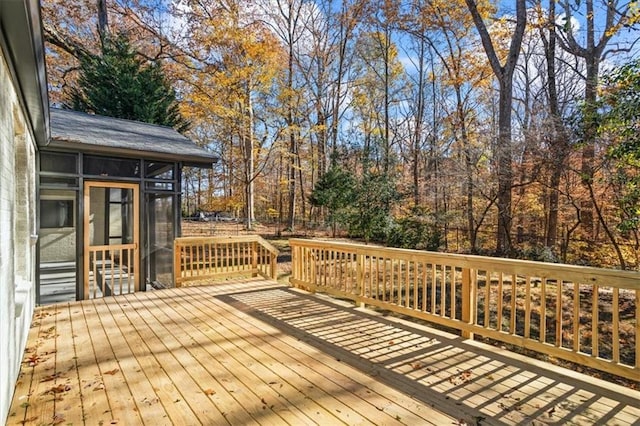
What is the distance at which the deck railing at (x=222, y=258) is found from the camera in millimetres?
6234

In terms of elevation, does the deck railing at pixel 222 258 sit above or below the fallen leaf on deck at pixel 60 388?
above

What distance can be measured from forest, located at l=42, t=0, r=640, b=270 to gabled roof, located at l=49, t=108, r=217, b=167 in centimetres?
468

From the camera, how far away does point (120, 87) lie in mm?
10789

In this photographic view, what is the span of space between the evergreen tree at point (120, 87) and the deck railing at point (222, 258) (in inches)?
254

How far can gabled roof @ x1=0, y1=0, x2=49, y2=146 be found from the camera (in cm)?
171

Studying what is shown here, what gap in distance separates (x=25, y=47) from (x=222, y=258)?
491 centimetres

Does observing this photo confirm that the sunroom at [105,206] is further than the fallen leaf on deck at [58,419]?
Yes

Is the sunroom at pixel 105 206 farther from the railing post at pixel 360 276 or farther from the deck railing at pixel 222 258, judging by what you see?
the railing post at pixel 360 276

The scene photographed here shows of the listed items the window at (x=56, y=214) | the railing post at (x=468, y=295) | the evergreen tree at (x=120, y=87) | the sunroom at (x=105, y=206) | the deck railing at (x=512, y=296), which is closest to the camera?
the deck railing at (x=512, y=296)

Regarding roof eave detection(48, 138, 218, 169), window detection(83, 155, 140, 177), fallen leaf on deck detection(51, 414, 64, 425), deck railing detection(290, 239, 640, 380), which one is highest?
roof eave detection(48, 138, 218, 169)

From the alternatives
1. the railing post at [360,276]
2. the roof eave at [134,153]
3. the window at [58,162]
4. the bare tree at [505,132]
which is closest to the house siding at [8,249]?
the roof eave at [134,153]

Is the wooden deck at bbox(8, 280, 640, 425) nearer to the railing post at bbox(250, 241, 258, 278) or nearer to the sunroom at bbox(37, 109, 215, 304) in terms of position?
the sunroom at bbox(37, 109, 215, 304)

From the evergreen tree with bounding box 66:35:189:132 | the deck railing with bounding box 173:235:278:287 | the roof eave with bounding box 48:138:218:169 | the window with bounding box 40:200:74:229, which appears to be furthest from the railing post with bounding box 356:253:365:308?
the evergreen tree with bounding box 66:35:189:132

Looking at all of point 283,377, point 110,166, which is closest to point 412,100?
point 110,166
